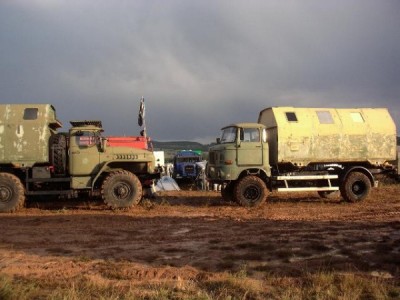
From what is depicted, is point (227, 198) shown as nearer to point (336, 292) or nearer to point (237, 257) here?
point (237, 257)

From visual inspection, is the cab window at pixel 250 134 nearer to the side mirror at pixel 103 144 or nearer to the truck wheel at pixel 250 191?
the truck wheel at pixel 250 191

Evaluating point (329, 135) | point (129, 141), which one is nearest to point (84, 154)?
point (129, 141)

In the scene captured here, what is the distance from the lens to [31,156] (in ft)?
47.8

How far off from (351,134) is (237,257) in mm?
10095

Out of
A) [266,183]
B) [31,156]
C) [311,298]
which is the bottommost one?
[311,298]

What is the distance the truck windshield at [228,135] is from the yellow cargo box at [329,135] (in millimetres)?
1619

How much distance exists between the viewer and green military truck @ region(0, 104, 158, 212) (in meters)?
14.4

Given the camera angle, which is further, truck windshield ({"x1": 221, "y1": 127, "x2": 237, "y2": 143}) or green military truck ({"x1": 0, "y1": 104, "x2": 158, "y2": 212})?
truck windshield ({"x1": 221, "y1": 127, "x2": 237, "y2": 143})

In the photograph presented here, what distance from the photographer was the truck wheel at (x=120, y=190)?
1434 cm

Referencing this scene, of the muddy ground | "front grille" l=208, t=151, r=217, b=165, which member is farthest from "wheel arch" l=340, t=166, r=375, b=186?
"front grille" l=208, t=151, r=217, b=165

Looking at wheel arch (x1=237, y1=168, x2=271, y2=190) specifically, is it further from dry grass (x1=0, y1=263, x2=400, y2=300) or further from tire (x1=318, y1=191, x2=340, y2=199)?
dry grass (x1=0, y1=263, x2=400, y2=300)

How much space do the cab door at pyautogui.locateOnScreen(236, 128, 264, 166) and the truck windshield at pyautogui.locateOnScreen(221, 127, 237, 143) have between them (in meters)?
0.23

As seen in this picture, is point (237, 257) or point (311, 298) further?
point (237, 257)

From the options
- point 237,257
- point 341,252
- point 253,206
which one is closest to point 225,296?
point 237,257
